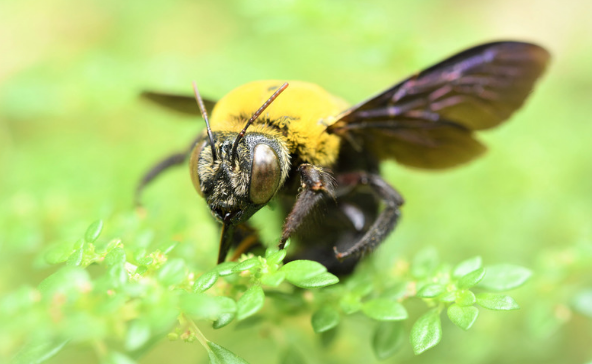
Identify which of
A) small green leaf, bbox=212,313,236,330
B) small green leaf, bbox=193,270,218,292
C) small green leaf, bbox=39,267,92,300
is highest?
small green leaf, bbox=39,267,92,300

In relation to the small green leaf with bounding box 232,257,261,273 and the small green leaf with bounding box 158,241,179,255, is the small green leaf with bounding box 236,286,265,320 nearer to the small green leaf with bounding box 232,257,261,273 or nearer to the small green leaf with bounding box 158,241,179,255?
the small green leaf with bounding box 232,257,261,273

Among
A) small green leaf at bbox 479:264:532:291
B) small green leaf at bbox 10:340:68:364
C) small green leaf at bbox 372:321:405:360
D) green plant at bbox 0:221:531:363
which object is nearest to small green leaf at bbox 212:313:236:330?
green plant at bbox 0:221:531:363

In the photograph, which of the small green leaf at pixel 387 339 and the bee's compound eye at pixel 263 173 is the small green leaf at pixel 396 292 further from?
the bee's compound eye at pixel 263 173

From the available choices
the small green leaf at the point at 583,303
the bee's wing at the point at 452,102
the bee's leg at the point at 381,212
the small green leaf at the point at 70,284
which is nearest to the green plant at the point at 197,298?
the small green leaf at the point at 70,284

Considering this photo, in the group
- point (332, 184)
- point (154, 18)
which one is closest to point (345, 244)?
point (332, 184)

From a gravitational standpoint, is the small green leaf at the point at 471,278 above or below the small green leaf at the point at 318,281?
below

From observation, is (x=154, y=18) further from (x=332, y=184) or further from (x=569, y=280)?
(x=569, y=280)
